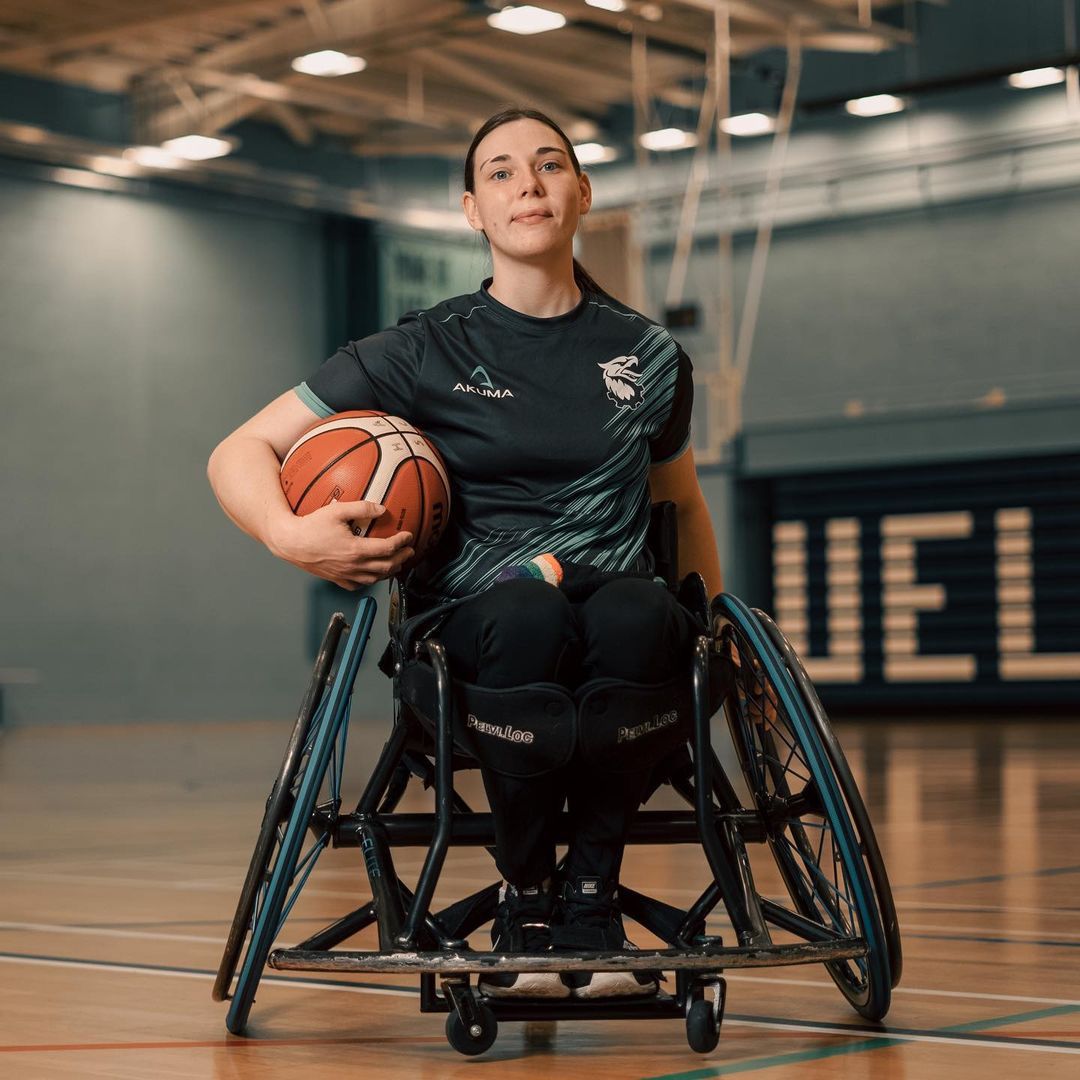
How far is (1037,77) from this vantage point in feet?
49.3

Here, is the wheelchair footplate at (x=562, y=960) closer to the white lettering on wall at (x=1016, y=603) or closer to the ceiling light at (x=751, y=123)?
the white lettering on wall at (x=1016, y=603)

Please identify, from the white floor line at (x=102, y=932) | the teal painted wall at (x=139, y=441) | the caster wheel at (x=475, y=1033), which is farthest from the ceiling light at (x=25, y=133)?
the caster wheel at (x=475, y=1033)

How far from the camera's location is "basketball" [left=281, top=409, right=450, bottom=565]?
8.20ft

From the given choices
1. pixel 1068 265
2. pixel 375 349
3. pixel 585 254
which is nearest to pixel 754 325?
pixel 585 254

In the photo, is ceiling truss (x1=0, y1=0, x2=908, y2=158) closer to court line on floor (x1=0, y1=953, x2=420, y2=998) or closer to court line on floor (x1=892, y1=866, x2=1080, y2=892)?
court line on floor (x1=892, y1=866, x2=1080, y2=892)

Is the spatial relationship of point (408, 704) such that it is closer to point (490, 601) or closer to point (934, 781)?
point (490, 601)

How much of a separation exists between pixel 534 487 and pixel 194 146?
14478 mm

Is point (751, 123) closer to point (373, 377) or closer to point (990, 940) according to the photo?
point (990, 940)

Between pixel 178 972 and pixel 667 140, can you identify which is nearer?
pixel 178 972

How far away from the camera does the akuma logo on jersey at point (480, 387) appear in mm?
2639

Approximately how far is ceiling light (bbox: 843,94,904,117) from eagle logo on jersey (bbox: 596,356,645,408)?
13876 millimetres

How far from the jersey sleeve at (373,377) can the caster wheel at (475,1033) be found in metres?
0.84

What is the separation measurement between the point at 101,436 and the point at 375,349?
14380mm

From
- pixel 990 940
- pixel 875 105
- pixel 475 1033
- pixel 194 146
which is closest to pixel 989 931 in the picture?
pixel 990 940
